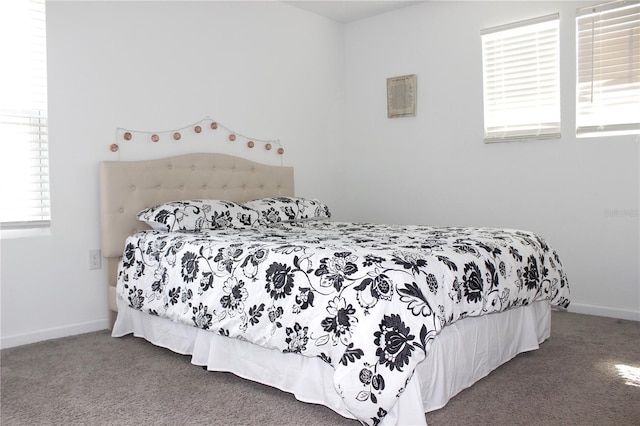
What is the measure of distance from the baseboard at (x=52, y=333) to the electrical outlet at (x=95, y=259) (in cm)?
33

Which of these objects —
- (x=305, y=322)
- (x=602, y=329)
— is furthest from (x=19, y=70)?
(x=602, y=329)

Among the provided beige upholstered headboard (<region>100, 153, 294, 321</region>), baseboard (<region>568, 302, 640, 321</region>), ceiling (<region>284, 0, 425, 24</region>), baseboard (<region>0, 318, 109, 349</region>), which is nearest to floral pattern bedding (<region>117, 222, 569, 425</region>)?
beige upholstered headboard (<region>100, 153, 294, 321</region>)

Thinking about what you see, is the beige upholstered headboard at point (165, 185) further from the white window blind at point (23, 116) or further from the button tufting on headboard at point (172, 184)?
the white window blind at point (23, 116)

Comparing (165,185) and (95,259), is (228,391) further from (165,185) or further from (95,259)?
(165,185)

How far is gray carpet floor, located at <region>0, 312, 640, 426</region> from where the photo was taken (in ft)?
6.72

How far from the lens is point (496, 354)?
8.23 feet

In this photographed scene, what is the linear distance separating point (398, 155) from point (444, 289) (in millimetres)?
2625

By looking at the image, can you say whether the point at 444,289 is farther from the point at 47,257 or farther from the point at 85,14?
the point at 85,14

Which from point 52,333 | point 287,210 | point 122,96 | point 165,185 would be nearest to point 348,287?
point 287,210

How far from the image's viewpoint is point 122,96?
11.2ft

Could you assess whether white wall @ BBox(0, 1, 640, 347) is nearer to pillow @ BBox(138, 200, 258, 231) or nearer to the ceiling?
the ceiling

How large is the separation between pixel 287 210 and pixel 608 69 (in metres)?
2.24

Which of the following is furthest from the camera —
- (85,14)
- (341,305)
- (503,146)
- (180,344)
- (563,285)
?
(503,146)

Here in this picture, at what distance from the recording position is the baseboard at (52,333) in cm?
297
